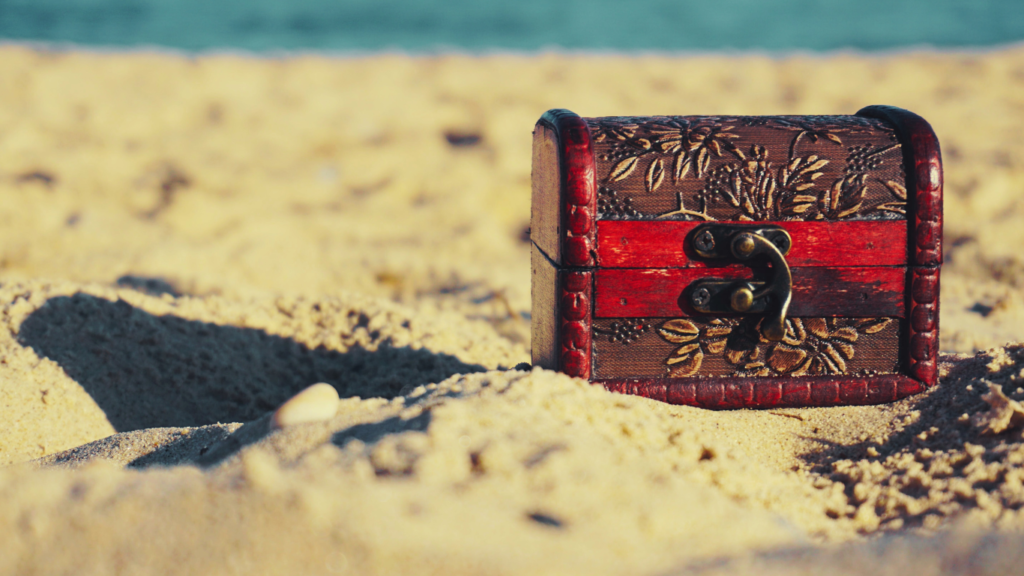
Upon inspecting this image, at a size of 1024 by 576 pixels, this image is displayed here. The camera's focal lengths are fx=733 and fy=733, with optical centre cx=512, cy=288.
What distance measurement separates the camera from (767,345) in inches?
72.8

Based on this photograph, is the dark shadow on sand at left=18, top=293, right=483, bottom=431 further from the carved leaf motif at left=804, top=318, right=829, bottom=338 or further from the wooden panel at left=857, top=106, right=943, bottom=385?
the wooden panel at left=857, top=106, right=943, bottom=385

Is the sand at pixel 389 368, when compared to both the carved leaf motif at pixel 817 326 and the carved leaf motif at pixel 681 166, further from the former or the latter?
the carved leaf motif at pixel 681 166

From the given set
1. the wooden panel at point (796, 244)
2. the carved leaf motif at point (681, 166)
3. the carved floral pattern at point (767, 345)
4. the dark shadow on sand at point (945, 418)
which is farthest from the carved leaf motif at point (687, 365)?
the carved leaf motif at point (681, 166)

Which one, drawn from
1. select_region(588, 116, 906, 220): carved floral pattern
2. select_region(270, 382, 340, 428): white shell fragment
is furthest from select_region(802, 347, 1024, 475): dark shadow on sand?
select_region(270, 382, 340, 428): white shell fragment

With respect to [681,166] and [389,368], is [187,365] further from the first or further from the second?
[681,166]

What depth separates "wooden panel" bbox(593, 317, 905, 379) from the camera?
182 centimetres

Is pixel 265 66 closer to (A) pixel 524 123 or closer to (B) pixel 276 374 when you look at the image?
(A) pixel 524 123

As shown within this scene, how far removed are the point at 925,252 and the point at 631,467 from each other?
1092mm

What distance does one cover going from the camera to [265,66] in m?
7.00

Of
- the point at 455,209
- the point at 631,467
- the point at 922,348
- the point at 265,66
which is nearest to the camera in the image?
the point at 631,467

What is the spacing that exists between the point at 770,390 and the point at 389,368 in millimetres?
1217

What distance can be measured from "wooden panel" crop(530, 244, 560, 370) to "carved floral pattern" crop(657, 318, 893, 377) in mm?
267

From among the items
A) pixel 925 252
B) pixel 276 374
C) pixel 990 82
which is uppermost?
pixel 990 82

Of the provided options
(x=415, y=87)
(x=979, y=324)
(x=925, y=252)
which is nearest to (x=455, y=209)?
(x=415, y=87)
